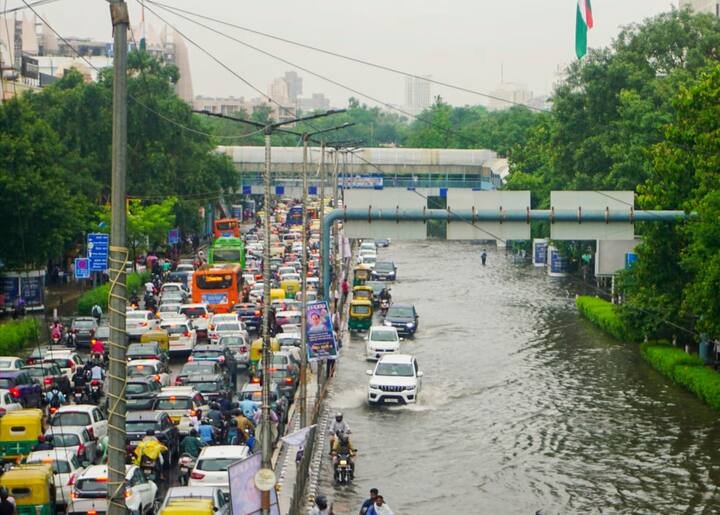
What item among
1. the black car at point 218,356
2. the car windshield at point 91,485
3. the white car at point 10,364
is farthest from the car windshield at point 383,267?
the car windshield at point 91,485

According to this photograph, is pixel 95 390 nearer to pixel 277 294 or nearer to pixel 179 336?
pixel 179 336

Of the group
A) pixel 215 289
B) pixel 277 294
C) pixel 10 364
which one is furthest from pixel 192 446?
pixel 277 294

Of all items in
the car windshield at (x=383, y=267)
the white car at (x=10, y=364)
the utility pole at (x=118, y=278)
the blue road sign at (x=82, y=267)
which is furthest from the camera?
the car windshield at (x=383, y=267)

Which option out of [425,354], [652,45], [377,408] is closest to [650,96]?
[652,45]

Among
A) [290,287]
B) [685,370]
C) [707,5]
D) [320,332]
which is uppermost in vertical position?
[707,5]

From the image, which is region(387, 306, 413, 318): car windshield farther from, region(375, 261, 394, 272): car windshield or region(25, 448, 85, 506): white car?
region(25, 448, 85, 506): white car

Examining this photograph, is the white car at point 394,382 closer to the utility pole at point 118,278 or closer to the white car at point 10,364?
the white car at point 10,364

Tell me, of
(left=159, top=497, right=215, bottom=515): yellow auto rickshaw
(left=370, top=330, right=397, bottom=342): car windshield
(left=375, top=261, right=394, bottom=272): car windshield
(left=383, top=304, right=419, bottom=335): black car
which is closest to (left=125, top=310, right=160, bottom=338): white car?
(left=370, top=330, right=397, bottom=342): car windshield
